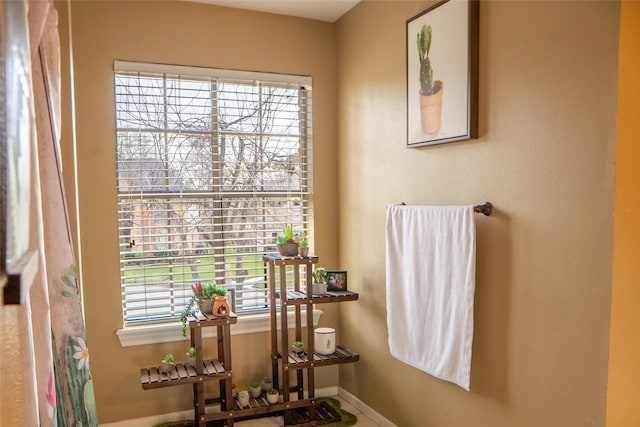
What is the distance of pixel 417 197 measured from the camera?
2.48m

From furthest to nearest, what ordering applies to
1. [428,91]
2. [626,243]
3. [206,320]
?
[206,320] < [428,91] < [626,243]

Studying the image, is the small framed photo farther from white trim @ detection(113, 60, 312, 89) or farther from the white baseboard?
white trim @ detection(113, 60, 312, 89)

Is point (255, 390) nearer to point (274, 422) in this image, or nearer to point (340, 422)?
point (274, 422)

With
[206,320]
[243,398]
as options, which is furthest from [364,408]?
[206,320]

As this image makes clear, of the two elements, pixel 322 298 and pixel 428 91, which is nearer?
pixel 428 91

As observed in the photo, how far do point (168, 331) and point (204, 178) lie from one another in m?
0.93

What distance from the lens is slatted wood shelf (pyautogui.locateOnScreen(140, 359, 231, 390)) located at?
97.5 inches

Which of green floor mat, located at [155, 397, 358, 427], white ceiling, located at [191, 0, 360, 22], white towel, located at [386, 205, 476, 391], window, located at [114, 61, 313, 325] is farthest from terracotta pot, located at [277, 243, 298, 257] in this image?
white ceiling, located at [191, 0, 360, 22]

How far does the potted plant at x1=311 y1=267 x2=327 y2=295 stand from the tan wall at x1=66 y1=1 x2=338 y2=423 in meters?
0.52

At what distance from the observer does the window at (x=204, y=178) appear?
9.20 feet

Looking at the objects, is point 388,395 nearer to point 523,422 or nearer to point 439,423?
point 439,423

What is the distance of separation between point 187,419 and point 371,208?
1678 mm

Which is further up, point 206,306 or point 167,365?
point 206,306

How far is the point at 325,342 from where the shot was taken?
2.92 m
